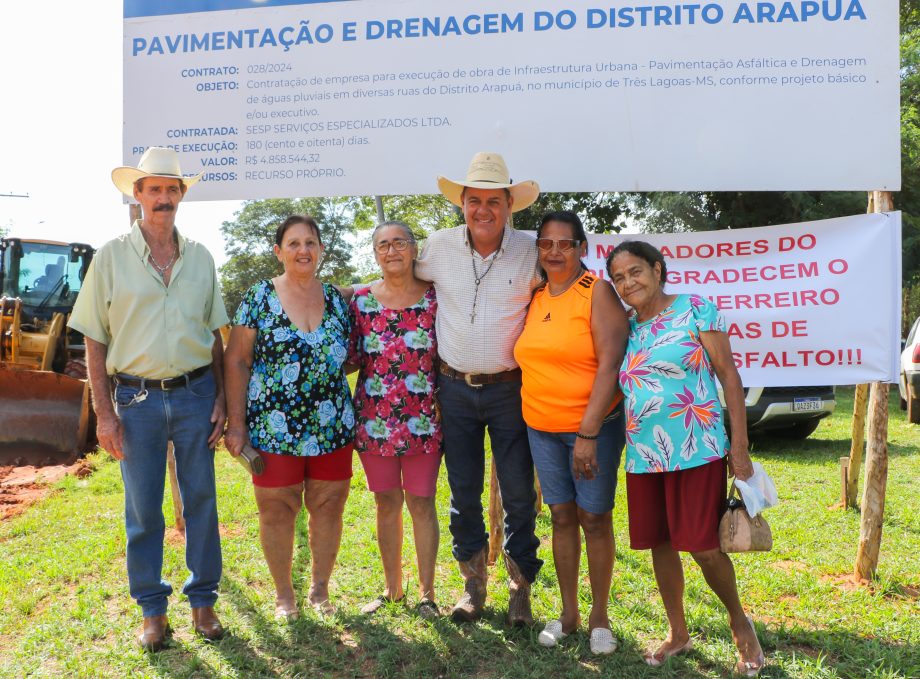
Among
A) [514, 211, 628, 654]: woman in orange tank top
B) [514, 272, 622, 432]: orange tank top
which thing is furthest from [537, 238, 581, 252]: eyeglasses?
[514, 272, 622, 432]: orange tank top

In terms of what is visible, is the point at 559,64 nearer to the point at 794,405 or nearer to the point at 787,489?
the point at 787,489

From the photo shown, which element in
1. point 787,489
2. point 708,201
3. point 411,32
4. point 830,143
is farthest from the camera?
point 708,201

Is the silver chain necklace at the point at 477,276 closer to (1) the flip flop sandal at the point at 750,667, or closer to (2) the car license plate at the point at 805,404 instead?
(1) the flip flop sandal at the point at 750,667

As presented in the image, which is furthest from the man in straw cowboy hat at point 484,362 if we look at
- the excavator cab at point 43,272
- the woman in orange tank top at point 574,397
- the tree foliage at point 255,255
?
the tree foliage at point 255,255

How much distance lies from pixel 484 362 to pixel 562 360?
0.39 meters

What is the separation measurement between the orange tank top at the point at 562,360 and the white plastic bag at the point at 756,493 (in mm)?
613

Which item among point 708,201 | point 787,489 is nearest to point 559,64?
point 787,489

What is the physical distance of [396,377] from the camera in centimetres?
349

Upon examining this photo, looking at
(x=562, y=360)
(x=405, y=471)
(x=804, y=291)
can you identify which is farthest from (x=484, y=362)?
(x=804, y=291)

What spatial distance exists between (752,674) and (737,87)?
9.77 ft

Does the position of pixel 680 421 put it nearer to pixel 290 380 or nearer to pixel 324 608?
pixel 290 380

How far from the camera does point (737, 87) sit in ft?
13.1

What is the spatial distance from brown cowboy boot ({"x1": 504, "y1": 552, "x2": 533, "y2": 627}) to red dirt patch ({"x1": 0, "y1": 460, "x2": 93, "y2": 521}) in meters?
4.63

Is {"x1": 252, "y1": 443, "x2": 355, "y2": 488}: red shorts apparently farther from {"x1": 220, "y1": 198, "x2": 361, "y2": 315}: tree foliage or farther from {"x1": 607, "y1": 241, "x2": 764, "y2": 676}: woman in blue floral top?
{"x1": 220, "y1": 198, "x2": 361, "y2": 315}: tree foliage
